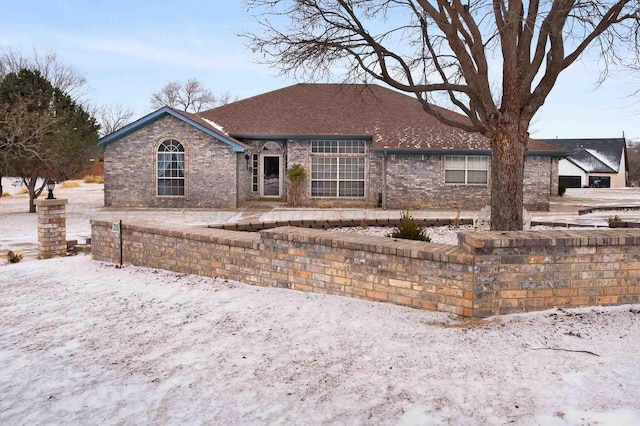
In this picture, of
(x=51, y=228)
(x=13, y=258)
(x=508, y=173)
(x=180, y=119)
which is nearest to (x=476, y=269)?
(x=508, y=173)

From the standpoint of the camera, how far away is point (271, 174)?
68.9ft

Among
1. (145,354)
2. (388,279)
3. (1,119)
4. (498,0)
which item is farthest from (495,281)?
(1,119)

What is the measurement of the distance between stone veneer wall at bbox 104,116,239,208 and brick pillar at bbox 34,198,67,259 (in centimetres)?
987

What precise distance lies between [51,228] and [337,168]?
1266cm

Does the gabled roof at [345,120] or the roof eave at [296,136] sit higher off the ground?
the gabled roof at [345,120]

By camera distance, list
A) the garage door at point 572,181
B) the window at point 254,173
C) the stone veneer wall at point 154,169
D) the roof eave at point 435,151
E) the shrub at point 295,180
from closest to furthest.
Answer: the roof eave at point 435,151
the stone veneer wall at point 154,169
the shrub at point 295,180
the window at point 254,173
the garage door at point 572,181

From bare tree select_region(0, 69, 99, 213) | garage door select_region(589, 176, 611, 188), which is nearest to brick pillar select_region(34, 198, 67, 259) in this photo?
bare tree select_region(0, 69, 99, 213)

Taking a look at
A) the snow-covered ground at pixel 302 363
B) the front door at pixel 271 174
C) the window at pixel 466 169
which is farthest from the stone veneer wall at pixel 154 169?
the snow-covered ground at pixel 302 363

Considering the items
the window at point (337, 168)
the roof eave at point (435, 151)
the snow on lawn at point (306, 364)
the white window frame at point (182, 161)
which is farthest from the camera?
the window at point (337, 168)

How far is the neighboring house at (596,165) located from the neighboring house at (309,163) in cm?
3252

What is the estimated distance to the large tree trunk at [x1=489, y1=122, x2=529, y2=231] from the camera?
7.32 metres

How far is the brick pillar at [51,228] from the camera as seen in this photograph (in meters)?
9.07

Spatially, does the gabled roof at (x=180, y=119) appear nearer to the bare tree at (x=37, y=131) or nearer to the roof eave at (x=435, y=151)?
the bare tree at (x=37, y=131)

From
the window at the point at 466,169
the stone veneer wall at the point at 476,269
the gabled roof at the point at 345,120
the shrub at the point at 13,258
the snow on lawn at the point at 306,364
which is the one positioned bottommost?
the snow on lawn at the point at 306,364
